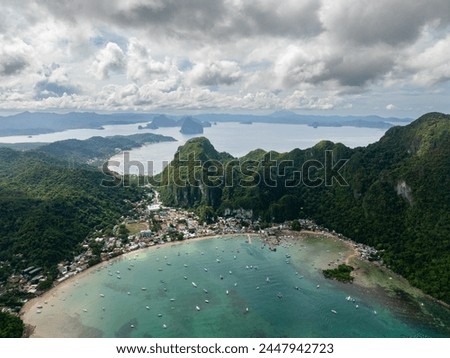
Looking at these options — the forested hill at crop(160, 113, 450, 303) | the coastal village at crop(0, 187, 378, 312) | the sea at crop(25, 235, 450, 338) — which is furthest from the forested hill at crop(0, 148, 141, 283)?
the forested hill at crop(160, 113, 450, 303)

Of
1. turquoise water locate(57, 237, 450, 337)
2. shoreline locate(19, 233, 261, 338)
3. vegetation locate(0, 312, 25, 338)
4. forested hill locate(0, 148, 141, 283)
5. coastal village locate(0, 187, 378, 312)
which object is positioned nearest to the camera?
vegetation locate(0, 312, 25, 338)

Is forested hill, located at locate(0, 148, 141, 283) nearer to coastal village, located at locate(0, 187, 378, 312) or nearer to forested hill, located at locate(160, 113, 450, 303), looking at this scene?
coastal village, located at locate(0, 187, 378, 312)

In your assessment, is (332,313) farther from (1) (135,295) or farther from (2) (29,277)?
(2) (29,277)

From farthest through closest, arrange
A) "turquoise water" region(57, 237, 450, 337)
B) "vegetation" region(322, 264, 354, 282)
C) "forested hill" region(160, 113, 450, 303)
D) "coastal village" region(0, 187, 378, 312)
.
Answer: "forested hill" region(160, 113, 450, 303)
"coastal village" region(0, 187, 378, 312)
"vegetation" region(322, 264, 354, 282)
"turquoise water" region(57, 237, 450, 337)

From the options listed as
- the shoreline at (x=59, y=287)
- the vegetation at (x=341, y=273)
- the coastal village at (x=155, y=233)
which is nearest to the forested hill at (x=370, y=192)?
the coastal village at (x=155, y=233)

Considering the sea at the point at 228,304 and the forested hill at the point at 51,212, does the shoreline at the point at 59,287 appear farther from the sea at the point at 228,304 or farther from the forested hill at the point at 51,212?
the forested hill at the point at 51,212

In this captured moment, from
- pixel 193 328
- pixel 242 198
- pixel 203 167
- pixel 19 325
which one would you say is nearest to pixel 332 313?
pixel 193 328

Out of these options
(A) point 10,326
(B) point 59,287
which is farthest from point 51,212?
(A) point 10,326
